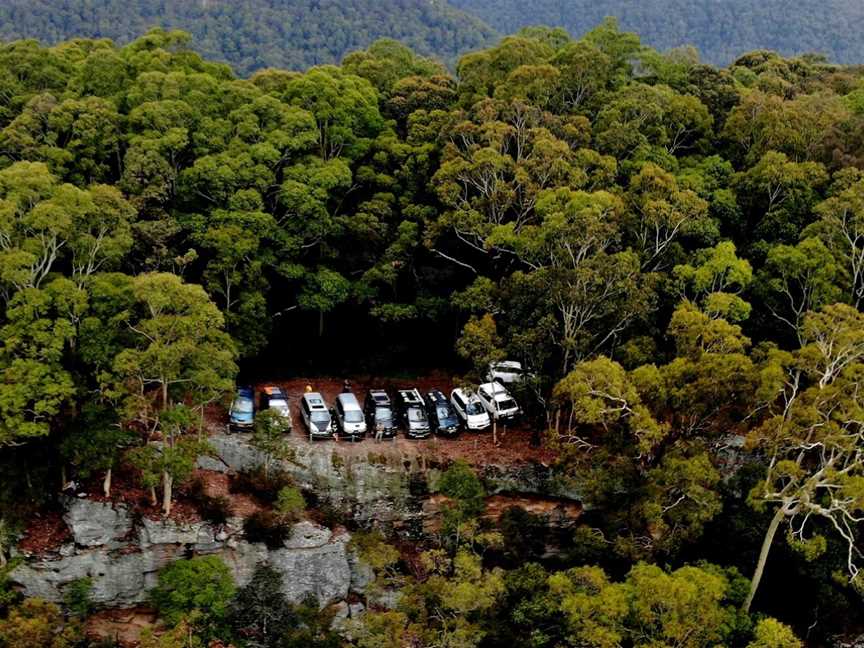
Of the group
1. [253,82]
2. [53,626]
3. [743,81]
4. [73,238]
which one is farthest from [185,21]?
[53,626]

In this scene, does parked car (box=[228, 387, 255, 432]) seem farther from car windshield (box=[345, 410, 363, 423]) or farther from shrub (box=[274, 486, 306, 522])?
car windshield (box=[345, 410, 363, 423])

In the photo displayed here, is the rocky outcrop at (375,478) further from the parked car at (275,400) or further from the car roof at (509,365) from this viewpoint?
the car roof at (509,365)

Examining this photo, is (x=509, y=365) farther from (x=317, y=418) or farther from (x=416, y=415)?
(x=317, y=418)

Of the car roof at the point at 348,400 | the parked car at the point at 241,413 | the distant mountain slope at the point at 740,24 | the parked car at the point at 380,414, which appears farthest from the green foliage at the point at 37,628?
the distant mountain slope at the point at 740,24

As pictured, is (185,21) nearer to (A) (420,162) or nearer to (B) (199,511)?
(A) (420,162)

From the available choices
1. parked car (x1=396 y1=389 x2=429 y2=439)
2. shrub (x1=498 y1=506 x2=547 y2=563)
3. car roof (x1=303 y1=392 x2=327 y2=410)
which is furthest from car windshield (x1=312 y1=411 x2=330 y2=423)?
shrub (x1=498 y1=506 x2=547 y2=563)

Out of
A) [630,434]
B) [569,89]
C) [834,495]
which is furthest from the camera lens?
[569,89]
